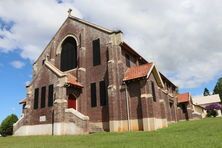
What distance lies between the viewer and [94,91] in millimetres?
27422

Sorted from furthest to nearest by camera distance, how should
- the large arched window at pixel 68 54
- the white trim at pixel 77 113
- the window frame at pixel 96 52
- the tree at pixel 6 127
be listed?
the tree at pixel 6 127 → the large arched window at pixel 68 54 → the window frame at pixel 96 52 → the white trim at pixel 77 113

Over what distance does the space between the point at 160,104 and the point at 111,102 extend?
6754mm

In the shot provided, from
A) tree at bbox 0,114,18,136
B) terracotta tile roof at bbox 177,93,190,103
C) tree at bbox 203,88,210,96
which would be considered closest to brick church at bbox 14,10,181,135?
tree at bbox 0,114,18,136

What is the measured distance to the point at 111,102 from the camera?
24922 mm

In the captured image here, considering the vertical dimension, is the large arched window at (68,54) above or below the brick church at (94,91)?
Result: above

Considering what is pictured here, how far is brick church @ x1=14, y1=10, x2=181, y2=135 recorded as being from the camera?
2411 cm

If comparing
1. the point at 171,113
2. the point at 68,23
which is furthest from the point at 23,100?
the point at 171,113

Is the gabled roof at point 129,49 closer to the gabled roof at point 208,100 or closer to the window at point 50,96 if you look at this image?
the window at point 50,96

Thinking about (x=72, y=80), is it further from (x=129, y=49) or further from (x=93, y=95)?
(x=129, y=49)

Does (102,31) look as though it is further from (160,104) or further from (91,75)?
(160,104)

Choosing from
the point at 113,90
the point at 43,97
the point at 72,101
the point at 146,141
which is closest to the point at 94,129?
the point at 72,101

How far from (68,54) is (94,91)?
24.8 feet

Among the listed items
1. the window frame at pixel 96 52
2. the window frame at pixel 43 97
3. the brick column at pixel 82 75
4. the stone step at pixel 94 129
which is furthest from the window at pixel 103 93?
the window frame at pixel 43 97

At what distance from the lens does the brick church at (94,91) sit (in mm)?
24109
